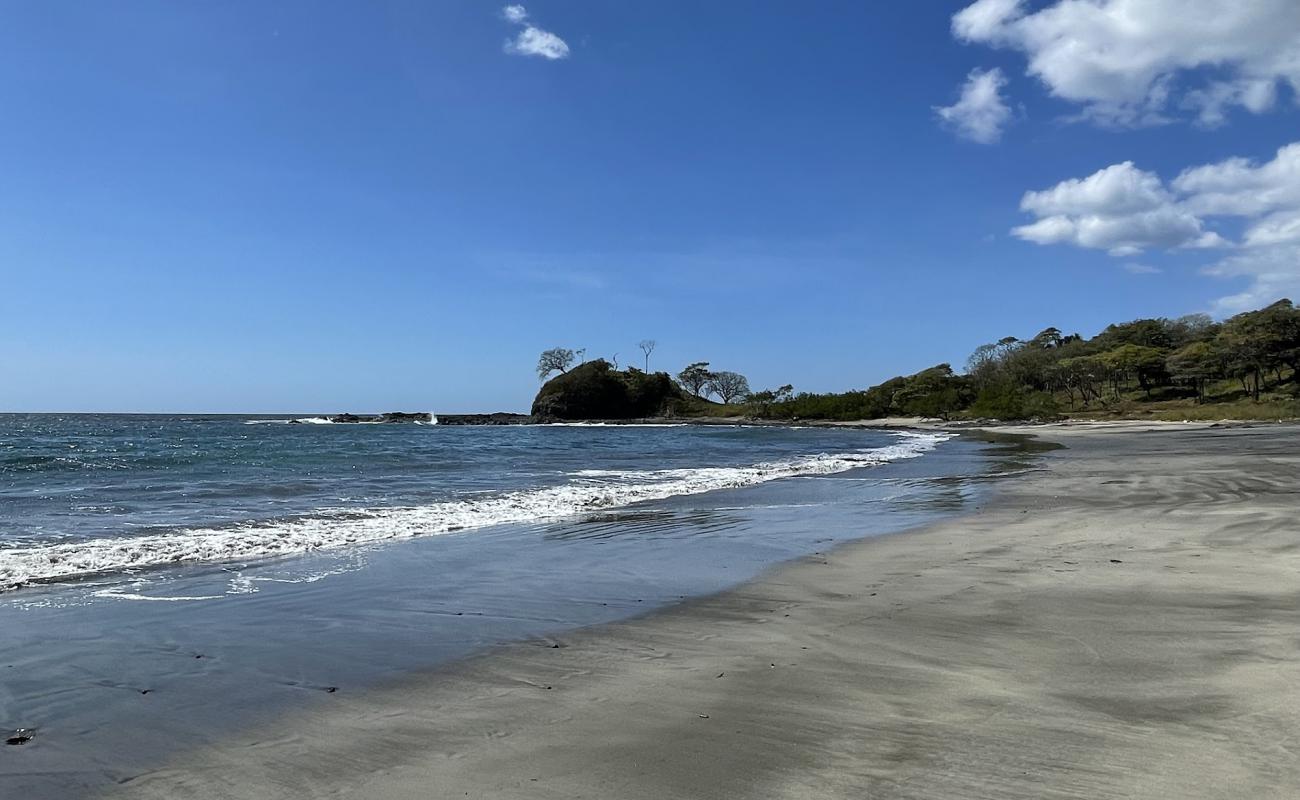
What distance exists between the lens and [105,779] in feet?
11.9

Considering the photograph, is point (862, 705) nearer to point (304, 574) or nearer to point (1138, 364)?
point (304, 574)

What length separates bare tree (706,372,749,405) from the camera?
160 m

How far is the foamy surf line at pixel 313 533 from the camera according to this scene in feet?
30.2

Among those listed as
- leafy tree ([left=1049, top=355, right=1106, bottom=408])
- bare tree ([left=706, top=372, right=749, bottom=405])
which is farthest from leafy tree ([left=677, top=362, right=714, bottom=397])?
leafy tree ([left=1049, top=355, right=1106, bottom=408])

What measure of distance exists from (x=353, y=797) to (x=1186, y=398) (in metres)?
102

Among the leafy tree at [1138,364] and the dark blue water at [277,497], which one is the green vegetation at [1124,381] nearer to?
the leafy tree at [1138,364]

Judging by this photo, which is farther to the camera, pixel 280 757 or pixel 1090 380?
pixel 1090 380

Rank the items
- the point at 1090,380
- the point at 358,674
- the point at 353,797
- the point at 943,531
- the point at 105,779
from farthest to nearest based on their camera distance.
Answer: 1. the point at 1090,380
2. the point at 943,531
3. the point at 358,674
4. the point at 105,779
5. the point at 353,797

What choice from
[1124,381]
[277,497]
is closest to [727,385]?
[1124,381]

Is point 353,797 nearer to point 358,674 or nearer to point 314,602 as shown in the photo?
point 358,674

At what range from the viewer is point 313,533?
11.8 metres

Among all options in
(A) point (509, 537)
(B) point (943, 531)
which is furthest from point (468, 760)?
(B) point (943, 531)

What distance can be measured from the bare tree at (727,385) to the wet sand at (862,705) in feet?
499

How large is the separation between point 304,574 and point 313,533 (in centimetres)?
326
